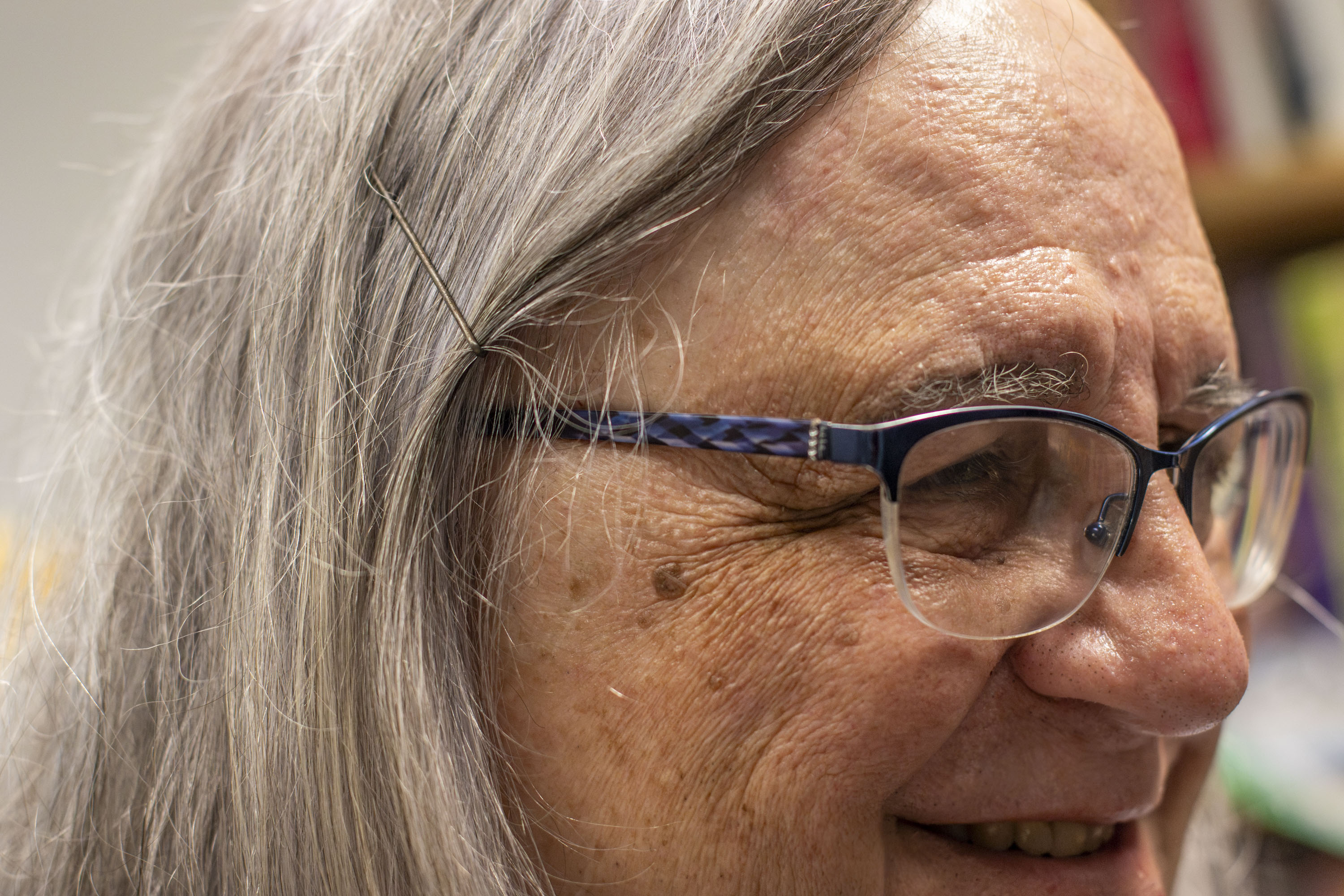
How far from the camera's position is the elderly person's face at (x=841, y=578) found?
2.40ft

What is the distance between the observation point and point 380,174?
0.84 meters

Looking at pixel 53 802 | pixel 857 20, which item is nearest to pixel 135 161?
pixel 53 802

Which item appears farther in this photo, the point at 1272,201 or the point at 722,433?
the point at 1272,201

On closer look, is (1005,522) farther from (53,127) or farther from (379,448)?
(53,127)

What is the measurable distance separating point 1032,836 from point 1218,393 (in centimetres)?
47

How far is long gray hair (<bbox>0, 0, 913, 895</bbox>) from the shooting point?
76cm

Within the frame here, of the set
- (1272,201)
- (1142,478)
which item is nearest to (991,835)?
(1142,478)

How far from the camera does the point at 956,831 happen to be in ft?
2.73

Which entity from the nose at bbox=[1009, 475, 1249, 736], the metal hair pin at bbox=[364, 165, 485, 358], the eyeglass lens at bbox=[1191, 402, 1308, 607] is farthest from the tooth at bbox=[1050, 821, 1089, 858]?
the metal hair pin at bbox=[364, 165, 485, 358]

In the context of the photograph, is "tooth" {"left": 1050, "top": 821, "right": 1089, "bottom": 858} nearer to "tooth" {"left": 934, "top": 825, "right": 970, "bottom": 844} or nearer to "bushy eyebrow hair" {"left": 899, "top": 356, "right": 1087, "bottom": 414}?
"tooth" {"left": 934, "top": 825, "right": 970, "bottom": 844}

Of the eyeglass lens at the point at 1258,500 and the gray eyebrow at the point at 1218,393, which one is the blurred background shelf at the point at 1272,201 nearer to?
the eyeglass lens at the point at 1258,500

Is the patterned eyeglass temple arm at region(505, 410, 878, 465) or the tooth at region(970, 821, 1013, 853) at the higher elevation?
the patterned eyeglass temple arm at region(505, 410, 878, 465)

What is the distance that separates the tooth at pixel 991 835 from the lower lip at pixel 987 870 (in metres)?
0.01

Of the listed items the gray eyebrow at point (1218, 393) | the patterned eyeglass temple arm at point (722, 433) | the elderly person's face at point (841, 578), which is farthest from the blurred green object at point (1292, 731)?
the patterned eyeglass temple arm at point (722, 433)
